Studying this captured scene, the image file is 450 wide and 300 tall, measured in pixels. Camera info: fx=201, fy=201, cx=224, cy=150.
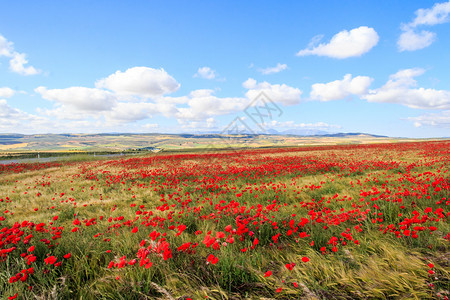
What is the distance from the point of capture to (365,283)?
6.79ft

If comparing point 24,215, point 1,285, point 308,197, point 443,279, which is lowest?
point 24,215

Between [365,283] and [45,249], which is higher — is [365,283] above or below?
above

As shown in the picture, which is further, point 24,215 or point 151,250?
point 24,215

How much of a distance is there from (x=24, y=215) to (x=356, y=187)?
39.8ft

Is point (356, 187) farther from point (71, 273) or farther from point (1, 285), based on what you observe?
point (1, 285)

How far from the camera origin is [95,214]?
645 centimetres

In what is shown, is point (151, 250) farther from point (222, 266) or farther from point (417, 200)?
point (417, 200)

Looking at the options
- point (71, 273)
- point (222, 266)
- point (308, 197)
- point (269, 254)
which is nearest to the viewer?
point (222, 266)

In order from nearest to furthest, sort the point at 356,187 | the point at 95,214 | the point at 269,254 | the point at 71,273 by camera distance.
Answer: the point at 71,273, the point at 269,254, the point at 95,214, the point at 356,187

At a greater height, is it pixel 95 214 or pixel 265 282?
pixel 265 282

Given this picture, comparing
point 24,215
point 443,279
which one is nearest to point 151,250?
point 443,279

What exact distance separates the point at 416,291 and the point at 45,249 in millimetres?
4746

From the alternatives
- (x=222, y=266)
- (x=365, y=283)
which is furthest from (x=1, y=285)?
(x=365, y=283)

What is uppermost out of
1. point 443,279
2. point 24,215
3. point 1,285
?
point 443,279
